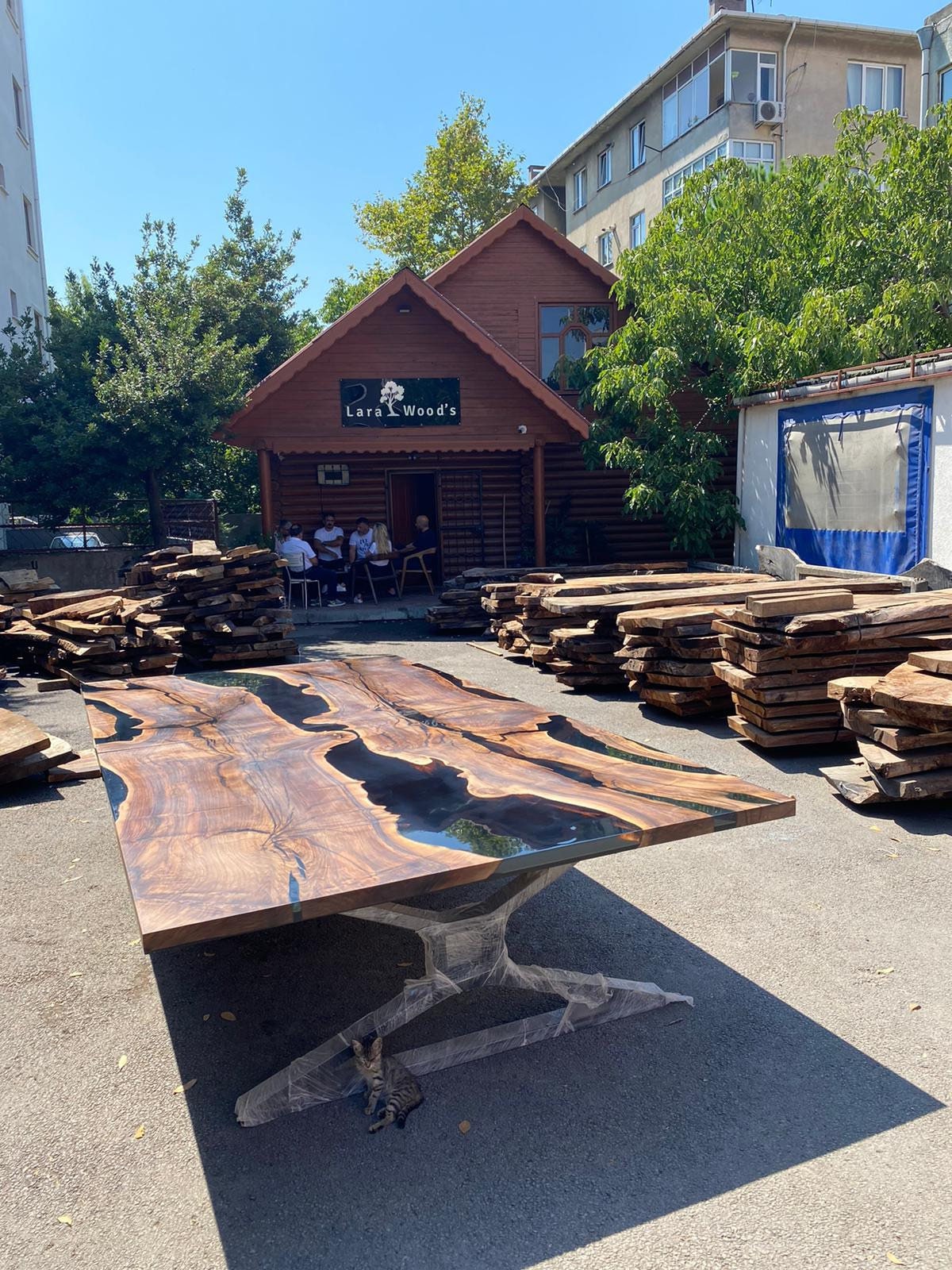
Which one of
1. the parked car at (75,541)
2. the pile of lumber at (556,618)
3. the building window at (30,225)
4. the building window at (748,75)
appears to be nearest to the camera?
the pile of lumber at (556,618)

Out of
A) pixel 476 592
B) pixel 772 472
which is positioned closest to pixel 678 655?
pixel 476 592

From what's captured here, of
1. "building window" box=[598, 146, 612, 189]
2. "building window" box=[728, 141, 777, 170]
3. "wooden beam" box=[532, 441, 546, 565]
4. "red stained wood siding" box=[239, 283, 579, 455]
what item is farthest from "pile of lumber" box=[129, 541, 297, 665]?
"building window" box=[598, 146, 612, 189]

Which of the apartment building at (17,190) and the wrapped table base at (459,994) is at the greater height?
the apartment building at (17,190)

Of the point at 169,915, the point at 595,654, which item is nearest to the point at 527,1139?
the point at 169,915

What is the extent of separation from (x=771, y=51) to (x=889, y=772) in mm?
31400

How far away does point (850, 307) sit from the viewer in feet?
52.0

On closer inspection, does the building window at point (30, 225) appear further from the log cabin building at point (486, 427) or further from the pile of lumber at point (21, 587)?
the pile of lumber at point (21, 587)

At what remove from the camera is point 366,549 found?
1778cm

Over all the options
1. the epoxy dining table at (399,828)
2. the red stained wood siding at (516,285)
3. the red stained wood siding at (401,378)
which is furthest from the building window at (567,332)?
the epoxy dining table at (399,828)

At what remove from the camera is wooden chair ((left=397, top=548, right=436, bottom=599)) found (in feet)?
60.1

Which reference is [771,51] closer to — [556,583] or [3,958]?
[556,583]

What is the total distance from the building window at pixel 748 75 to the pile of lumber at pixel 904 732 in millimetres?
29023

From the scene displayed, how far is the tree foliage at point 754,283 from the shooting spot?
1622 cm

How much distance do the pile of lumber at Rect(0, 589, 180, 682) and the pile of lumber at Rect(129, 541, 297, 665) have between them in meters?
0.38
